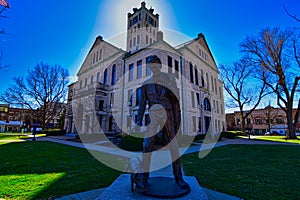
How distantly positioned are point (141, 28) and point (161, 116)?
1187 inches

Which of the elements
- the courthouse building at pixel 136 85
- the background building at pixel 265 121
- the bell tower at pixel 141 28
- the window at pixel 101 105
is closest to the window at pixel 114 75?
the courthouse building at pixel 136 85

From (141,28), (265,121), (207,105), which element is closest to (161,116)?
(207,105)

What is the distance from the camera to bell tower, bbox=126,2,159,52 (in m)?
28.9

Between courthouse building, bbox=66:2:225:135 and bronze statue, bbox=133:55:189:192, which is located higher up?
courthouse building, bbox=66:2:225:135

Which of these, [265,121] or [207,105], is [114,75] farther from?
[265,121]

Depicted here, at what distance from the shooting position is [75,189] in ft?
11.8

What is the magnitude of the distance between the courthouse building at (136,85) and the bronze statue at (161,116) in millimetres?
14808

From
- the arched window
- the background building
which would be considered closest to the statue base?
the arched window

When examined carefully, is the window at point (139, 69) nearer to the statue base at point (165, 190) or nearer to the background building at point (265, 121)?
the statue base at point (165, 190)

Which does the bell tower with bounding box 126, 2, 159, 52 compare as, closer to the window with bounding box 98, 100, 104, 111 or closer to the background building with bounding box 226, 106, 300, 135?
the window with bounding box 98, 100, 104, 111

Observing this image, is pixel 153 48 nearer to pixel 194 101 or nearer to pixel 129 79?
Answer: pixel 129 79

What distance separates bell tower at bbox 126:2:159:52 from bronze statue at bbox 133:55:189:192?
26.1 metres

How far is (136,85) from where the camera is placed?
20.5 m

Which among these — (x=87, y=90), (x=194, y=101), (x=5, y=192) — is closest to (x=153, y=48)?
(x=194, y=101)
